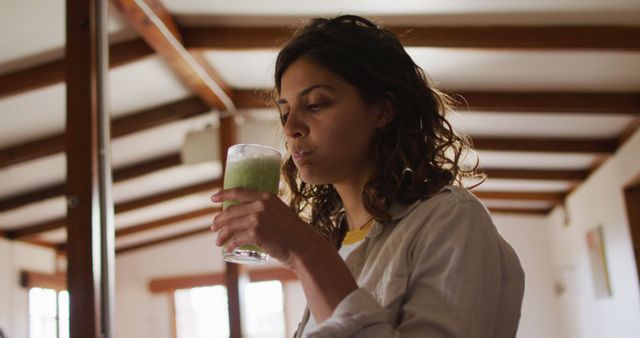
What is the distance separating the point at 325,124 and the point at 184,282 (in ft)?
40.5

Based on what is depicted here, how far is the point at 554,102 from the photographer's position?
20.9 feet

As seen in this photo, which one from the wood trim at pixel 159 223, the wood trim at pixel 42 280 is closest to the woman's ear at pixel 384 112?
the wood trim at pixel 42 280

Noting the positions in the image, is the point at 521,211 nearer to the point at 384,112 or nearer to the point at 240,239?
the point at 384,112

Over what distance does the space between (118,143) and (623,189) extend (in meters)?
4.88

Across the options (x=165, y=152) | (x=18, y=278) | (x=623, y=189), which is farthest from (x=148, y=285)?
(x=623, y=189)

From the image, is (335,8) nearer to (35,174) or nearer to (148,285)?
(35,174)

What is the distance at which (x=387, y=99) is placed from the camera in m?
1.19

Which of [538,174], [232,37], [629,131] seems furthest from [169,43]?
[538,174]

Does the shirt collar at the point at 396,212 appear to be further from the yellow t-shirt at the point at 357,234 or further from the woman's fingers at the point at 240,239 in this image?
the woman's fingers at the point at 240,239

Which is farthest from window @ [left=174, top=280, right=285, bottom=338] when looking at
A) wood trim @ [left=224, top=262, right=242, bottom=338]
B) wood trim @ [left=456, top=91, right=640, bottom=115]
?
wood trim @ [left=456, top=91, right=640, bottom=115]

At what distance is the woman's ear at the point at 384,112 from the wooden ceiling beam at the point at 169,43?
361cm

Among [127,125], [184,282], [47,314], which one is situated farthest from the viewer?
[184,282]

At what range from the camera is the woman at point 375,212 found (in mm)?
955

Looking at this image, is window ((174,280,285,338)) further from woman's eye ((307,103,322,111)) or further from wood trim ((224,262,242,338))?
woman's eye ((307,103,322,111))
